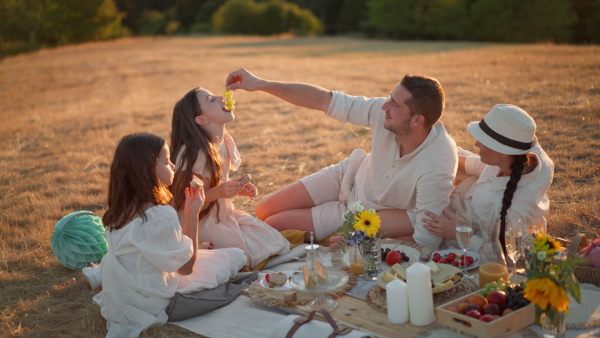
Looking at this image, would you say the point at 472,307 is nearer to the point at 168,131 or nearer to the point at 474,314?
the point at 474,314

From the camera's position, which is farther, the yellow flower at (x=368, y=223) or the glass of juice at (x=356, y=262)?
the glass of juice at (x=356, y=262)

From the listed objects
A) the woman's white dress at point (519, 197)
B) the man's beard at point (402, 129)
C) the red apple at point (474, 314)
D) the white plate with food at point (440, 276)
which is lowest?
the white plate with food at point (440, 276)

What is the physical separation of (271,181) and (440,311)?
4593mm

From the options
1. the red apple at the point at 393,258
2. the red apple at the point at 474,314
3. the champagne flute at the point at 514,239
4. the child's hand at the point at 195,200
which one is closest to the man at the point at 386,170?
the red apple at the point at 393,258

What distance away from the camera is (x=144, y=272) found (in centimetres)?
430

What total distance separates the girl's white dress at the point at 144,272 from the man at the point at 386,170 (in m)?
1.78

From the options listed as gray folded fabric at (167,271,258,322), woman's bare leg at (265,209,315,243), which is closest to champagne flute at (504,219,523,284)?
gray folded fabric at (167,271,258,322)

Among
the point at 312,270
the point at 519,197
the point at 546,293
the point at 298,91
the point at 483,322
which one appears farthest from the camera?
the point at 298,91

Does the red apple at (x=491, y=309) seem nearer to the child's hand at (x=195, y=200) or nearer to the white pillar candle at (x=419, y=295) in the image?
the white pillar candle at (x=419, y=295)

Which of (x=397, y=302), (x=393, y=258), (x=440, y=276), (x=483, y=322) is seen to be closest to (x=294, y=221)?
(x=393, y=258)

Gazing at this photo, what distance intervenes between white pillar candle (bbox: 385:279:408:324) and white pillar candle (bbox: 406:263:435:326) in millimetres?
38

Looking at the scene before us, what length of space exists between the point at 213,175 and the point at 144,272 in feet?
3.96

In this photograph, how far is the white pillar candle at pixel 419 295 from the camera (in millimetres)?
3699

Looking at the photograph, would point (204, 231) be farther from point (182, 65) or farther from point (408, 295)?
point (182, 65)
